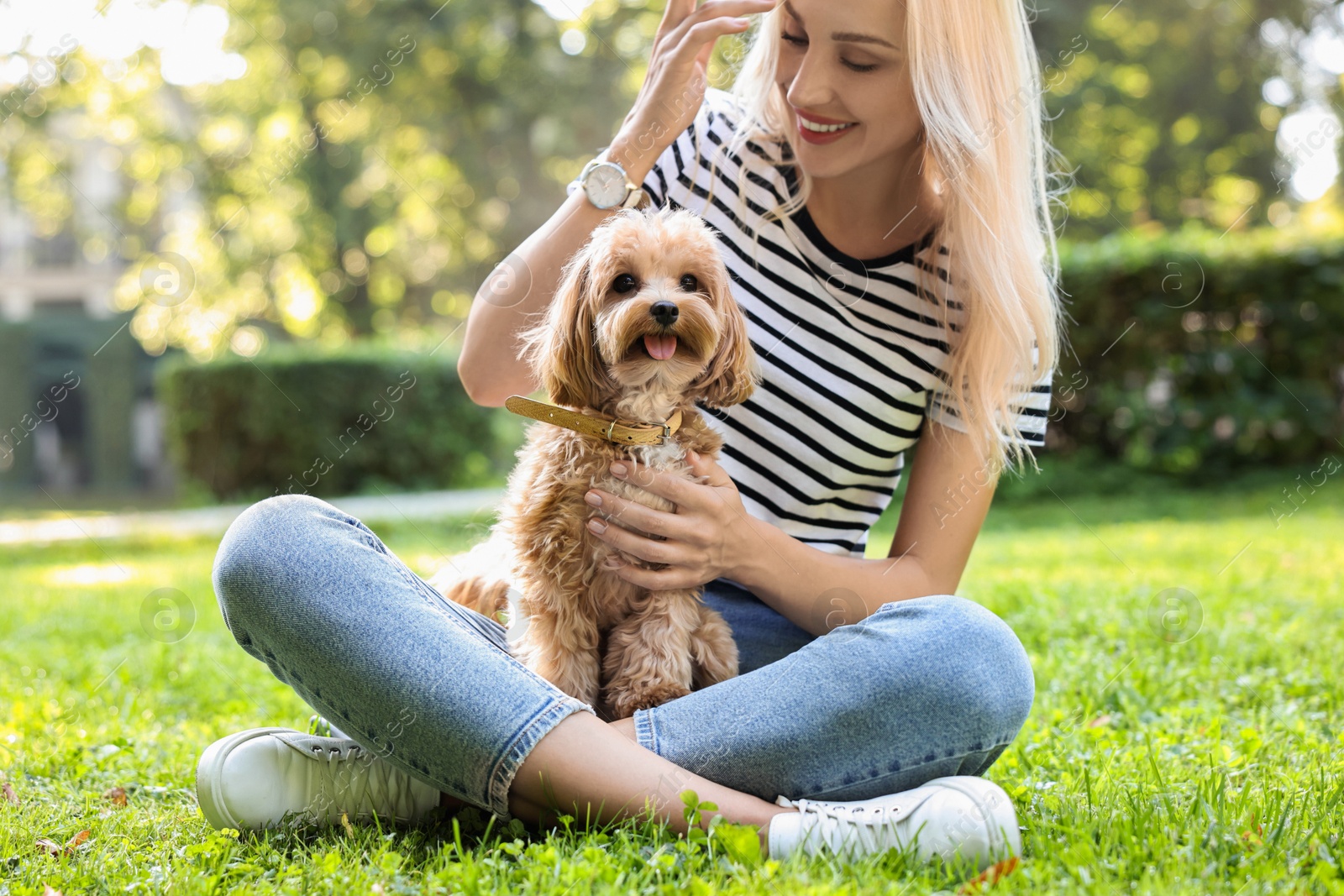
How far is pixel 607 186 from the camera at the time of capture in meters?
2.47

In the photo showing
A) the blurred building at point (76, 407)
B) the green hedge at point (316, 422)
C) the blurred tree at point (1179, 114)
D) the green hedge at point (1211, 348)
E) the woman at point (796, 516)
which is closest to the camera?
the woman at point (796, 516)

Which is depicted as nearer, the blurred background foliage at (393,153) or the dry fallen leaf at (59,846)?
the dry fallen leaf at (59,846)

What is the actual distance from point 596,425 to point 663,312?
291 mm

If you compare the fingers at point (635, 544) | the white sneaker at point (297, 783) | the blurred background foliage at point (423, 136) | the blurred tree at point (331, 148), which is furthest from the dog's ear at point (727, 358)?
the blurred background foliage at point (423, 136)

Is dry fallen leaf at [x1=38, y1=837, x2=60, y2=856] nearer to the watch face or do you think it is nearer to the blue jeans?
the blue jeans

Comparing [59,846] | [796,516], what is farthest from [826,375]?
[59,846]

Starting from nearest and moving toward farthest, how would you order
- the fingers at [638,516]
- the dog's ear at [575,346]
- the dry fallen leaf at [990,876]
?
the dry fallen leaf at [990,876]
the fingers at [638,516]
the dog's ear at [575,346]

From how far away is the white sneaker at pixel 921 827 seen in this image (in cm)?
187

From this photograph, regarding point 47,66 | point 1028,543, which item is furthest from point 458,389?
point 1028,543

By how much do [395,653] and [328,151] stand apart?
716 inches

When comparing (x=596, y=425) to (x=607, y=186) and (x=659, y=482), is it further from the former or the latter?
(x=607, y=186)

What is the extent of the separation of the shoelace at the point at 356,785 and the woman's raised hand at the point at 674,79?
1.42 meters

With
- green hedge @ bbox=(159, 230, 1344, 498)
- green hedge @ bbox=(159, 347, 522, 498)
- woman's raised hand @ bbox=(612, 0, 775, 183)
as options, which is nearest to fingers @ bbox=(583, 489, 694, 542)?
woman's raised hand @ bbox=(612, 0, 775, 183)

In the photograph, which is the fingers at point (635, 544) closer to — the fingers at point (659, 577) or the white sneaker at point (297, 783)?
the fingers at point (659, 577)
